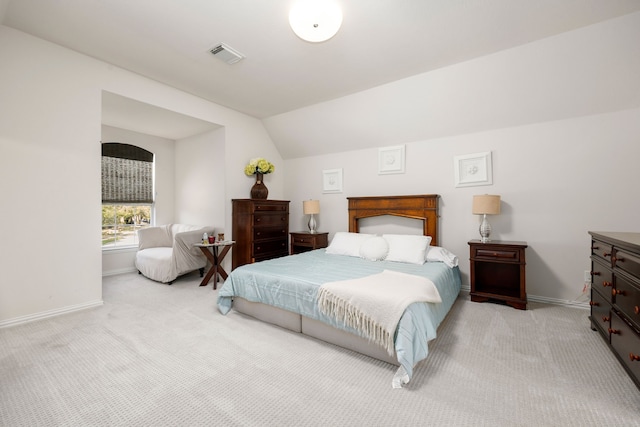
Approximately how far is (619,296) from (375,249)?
2086 mm

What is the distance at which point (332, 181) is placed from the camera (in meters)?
4.89

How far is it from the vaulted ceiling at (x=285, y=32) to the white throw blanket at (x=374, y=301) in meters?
2.27

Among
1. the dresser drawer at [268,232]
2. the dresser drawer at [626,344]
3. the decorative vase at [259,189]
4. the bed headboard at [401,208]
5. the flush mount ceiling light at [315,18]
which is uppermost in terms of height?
the flush mount ceiling light at [315,18]

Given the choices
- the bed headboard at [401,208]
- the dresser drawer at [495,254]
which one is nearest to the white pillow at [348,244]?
the bed headboard at [401,208]

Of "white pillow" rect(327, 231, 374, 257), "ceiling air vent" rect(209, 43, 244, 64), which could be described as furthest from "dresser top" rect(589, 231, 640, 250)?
"ceiling air vent" rect(209, 43, 244, 64)

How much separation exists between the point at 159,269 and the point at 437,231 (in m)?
4.14

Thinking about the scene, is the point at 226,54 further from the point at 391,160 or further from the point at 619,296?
the point at 619,296

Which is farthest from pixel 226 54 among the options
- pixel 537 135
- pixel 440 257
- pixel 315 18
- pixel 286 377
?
pixel 537 135

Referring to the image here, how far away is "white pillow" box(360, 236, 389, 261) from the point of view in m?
3.38

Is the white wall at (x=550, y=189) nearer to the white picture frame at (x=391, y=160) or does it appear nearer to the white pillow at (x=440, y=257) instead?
the white picture frame at (x=391, y=160)

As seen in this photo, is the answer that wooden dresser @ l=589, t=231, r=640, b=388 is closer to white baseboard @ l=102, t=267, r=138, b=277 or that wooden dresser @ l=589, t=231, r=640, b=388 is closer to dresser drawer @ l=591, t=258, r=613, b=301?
dresser drawer @ l=591, t=258, r=613, b=301

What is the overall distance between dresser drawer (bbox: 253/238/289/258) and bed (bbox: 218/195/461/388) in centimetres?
109

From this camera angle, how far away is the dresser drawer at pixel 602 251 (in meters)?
2.02

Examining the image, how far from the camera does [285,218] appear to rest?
499 cm
